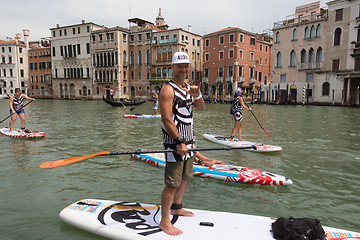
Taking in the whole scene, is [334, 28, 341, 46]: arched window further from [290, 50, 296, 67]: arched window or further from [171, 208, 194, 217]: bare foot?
[171, 208, 194, 217]: bare foot

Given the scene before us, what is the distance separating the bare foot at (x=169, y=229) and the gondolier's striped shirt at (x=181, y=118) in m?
0.82

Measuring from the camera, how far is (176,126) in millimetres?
3150

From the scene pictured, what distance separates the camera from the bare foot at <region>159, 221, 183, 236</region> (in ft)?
10.0

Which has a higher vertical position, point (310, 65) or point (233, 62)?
point (233, 62)

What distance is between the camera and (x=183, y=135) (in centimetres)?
320

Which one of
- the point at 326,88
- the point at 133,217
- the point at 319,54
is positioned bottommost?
the point at 133,217

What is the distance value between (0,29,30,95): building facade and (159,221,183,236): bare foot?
2824 inches

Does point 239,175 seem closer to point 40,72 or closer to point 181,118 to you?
point 181,118

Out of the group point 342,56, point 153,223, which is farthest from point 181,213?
point 342,56

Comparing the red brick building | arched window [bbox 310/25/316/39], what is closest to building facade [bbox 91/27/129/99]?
the red brick building

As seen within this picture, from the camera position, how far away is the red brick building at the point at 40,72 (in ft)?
199

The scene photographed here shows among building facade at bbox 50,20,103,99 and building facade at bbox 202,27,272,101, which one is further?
building facade at bbox 50,20,103,99

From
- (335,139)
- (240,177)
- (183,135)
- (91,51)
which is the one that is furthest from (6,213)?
(91,51)

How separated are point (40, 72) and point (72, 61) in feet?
37.5
